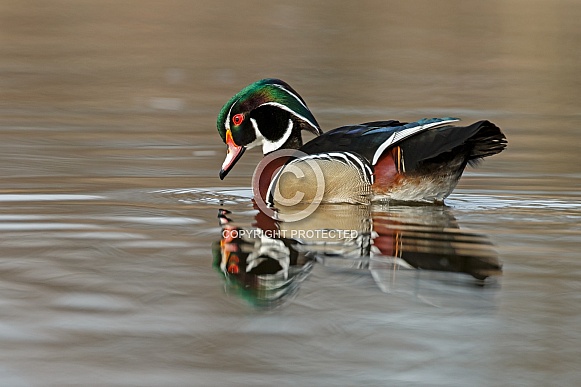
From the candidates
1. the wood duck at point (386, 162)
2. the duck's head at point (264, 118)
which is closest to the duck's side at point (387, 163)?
the wood duck at point (386, 162)

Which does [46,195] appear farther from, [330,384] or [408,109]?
[408,109]

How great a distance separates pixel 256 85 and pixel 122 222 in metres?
1.98

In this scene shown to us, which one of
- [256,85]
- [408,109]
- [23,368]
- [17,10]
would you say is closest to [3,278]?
[23,368]

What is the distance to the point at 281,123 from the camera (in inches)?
328

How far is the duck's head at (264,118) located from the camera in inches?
322

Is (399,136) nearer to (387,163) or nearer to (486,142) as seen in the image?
(387,163)
